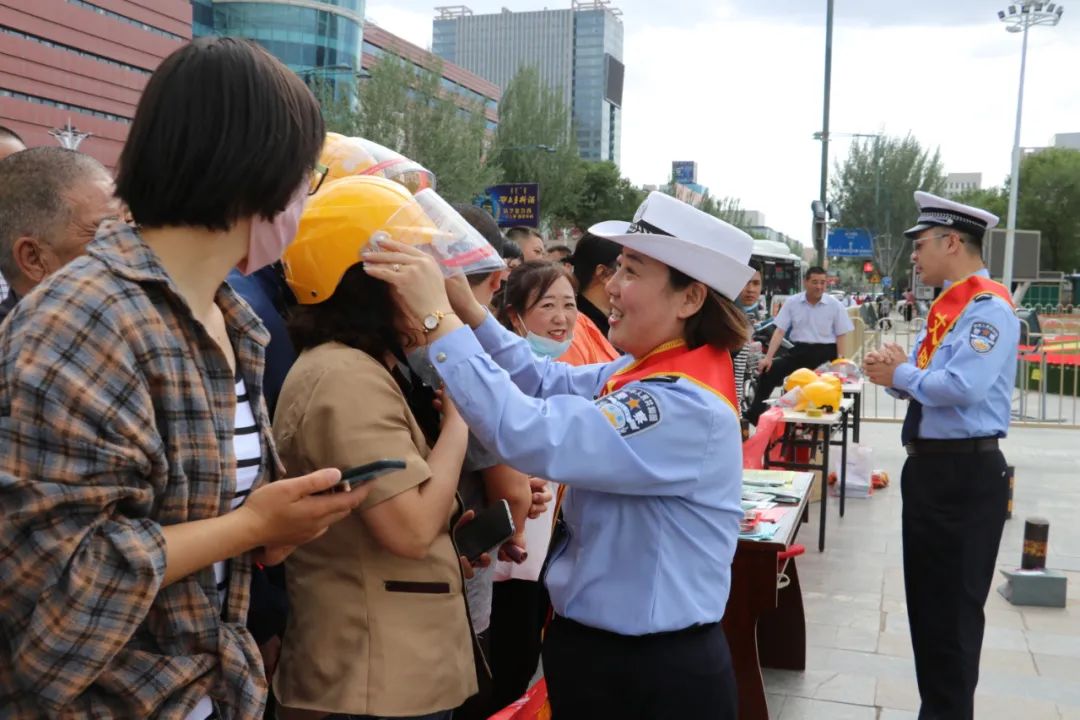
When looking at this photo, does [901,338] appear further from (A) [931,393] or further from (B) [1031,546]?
(A) [931,393]

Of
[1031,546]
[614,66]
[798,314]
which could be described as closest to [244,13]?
[798,314]

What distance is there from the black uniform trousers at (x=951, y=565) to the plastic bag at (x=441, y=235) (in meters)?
2.55

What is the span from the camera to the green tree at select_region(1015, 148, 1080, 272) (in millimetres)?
50375

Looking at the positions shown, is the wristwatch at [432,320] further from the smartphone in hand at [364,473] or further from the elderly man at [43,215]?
the elderly man at [43,215]

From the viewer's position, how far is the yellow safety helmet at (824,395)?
24.1 ft

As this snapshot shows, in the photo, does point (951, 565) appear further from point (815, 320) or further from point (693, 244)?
point (815, 320)

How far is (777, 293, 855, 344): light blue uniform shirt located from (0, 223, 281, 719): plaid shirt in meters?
11.6

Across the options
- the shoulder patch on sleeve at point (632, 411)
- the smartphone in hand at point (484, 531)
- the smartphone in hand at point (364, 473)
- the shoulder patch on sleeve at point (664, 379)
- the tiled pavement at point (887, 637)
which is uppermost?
the shoulder patch on sleeve at point (664, 379)

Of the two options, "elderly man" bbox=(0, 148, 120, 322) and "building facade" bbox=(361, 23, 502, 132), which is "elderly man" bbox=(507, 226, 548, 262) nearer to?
"elderly man" bbox=(0, 148, 120, 322)

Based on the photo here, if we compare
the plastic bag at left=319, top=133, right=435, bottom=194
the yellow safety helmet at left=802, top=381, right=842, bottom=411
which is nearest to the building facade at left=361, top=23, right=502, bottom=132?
the yellow safety helmet at left=802, top=381, right=842, bottom=411

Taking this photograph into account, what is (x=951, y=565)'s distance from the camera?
12.5ft

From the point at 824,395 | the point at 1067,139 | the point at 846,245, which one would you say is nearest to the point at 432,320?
the point at 824,395

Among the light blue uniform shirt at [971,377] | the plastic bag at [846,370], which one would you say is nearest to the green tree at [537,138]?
the plastic bag at [846,370]

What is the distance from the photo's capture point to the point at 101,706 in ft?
4.17
